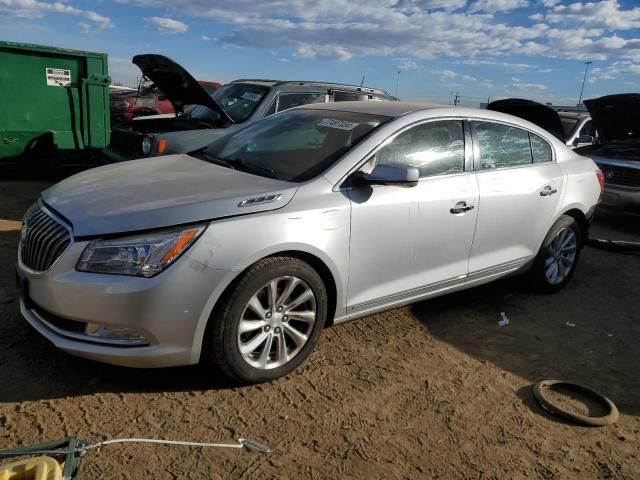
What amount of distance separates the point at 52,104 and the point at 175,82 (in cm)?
227

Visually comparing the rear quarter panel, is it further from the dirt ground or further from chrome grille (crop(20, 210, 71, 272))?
chrome grille (crop(20, 210, 71, 272))

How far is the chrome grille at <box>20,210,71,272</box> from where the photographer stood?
9.12ft

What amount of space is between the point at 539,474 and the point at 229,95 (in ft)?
19.9

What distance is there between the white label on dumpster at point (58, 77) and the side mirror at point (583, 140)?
27.0ft

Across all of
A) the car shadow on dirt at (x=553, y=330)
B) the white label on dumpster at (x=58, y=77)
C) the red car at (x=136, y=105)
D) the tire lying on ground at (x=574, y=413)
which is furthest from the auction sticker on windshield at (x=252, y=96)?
the red car at (x=136, y=105)

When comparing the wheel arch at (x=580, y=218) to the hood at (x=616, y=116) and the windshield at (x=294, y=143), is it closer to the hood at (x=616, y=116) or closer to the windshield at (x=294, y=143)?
the windshield at (x=294, y=143)

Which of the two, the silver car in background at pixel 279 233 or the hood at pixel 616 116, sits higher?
the hood at pixel 616 116

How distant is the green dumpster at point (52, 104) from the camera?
759 centimetres

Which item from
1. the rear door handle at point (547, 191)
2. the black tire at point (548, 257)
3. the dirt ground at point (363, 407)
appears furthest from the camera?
the black tire at point (548, 257)

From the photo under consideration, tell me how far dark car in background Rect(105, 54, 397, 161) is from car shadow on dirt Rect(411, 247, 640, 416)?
3365mm

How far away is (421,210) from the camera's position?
3.55 meters

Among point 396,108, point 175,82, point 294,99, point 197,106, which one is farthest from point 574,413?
point 197,106

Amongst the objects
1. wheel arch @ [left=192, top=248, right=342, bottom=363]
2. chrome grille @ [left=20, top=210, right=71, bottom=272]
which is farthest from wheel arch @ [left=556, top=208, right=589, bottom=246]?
chrome grille @ [left=20, top=210, right=71, bottom=272]

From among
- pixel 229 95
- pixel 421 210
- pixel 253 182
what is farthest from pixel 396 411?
pixel 229 95
